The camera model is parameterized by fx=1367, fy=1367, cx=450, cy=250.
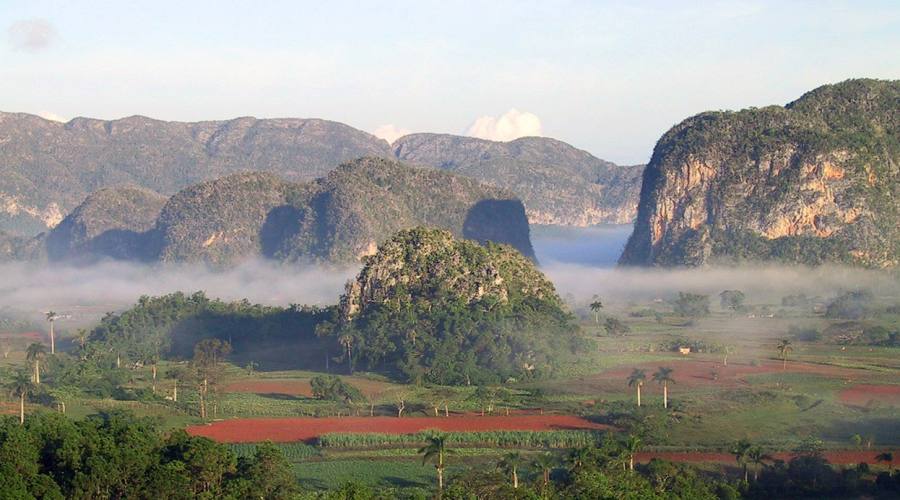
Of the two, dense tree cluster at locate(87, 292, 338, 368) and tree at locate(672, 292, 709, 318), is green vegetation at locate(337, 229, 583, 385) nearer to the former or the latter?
dense tree cluster at locate(87, 292, 338, 368)

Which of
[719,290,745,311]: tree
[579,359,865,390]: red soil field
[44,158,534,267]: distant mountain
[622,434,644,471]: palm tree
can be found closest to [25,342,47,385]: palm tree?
[579,359,865,390]: red soil field

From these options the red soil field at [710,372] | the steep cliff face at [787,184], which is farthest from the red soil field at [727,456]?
the steep cliff face at [787,184]

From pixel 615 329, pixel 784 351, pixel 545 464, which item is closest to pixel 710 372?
pixel 784 351

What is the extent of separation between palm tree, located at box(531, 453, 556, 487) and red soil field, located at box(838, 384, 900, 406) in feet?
72.3

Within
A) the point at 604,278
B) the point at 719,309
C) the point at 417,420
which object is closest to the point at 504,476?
the point at 417,420

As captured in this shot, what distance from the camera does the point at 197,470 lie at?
1870 inches

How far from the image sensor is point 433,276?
102875 mm

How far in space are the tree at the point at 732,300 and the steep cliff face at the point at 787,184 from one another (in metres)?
15.6

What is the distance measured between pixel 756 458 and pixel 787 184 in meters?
93.5

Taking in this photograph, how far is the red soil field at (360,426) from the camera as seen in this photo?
2717 inches

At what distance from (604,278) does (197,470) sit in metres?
121

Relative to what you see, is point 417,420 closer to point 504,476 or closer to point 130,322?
point 504,476

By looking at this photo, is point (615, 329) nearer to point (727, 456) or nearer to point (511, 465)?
point (727, 456)

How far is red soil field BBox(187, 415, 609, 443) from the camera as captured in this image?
6900cm
